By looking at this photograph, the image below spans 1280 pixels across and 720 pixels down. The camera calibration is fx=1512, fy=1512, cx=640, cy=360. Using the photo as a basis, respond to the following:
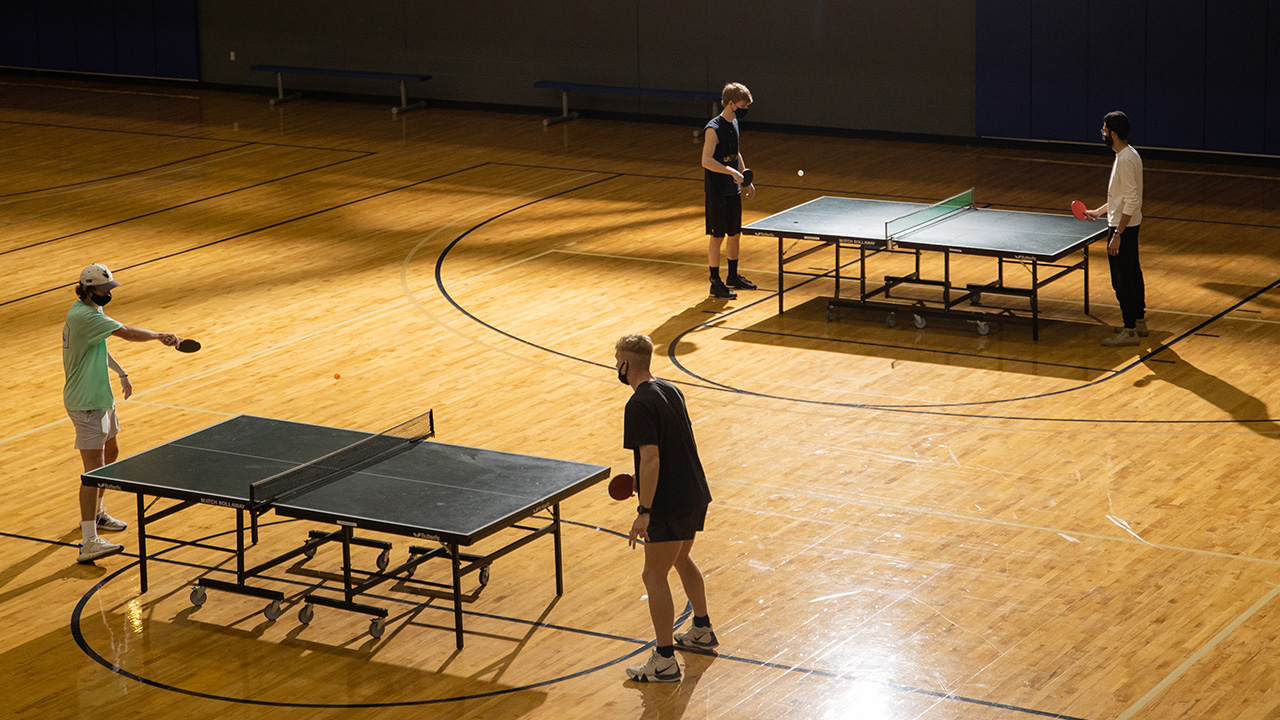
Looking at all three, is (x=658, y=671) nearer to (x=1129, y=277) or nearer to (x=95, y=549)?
(x=95, y=549)

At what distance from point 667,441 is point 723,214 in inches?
269

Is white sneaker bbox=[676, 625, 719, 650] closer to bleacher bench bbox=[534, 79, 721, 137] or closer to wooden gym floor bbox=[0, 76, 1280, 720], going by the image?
wooden gym floor bbox=[0, 76, 1280, 720]

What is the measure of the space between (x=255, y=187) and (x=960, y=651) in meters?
13.3

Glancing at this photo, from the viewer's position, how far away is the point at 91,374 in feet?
26.8

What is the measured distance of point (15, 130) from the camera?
22.3 meters

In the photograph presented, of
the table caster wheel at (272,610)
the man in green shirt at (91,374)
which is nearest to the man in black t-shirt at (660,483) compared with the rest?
the table caster wheel at (272,610)

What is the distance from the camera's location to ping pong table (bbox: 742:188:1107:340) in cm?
1194

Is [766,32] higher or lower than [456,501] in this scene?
higher

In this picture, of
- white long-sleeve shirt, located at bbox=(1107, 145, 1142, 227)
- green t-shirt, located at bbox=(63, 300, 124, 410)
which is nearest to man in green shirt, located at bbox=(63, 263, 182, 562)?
green t-shirt, located at bbox=(63, 300, 124, 410)

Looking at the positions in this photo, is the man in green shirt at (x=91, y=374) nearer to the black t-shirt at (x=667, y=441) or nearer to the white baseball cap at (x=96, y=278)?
the white baseball cap at (x=96, y=278)

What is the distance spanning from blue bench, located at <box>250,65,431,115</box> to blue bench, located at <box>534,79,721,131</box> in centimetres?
209

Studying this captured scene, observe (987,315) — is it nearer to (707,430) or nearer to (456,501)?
(707,430)

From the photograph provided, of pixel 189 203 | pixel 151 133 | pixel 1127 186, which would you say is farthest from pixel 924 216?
pixel 151 133

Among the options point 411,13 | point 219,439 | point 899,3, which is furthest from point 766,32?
point 219,439
